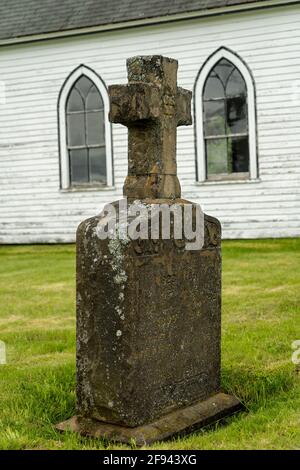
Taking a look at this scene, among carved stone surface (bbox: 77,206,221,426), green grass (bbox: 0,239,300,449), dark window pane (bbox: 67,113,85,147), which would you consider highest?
dark window pane (bbox: 67,113,85,147)

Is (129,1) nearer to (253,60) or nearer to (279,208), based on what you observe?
(253,60)

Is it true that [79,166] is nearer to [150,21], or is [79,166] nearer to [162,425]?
[150,21]

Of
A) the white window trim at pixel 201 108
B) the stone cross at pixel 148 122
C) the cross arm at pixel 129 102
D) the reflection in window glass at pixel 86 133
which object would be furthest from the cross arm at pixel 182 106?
the reflection in window glass at pixel 86 133

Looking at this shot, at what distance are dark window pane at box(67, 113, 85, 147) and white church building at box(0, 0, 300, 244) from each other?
2 centimetres

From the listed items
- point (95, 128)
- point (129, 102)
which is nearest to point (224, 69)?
point (95, 128)

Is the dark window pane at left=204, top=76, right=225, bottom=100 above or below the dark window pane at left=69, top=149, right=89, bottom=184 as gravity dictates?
above

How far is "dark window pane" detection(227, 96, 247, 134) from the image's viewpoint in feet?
51.3

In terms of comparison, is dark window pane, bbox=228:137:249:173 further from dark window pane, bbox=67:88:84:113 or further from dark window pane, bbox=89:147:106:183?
dark window pane, bbox=67:88:84:113

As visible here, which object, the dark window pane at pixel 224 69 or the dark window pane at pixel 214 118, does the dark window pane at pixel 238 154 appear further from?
the dark window pane at pixel 224 69

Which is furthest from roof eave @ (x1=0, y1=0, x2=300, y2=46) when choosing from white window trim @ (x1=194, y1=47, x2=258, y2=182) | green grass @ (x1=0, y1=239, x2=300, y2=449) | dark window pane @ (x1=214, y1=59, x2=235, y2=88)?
green grass @ (x1=0, y1=239, x2=300, y2=449)

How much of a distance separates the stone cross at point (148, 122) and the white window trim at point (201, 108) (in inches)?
417

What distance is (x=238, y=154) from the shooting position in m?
15.9

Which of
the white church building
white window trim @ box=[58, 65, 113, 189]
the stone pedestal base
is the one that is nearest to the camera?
the stone pedestal base

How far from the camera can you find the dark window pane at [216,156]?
16016 millimetres
